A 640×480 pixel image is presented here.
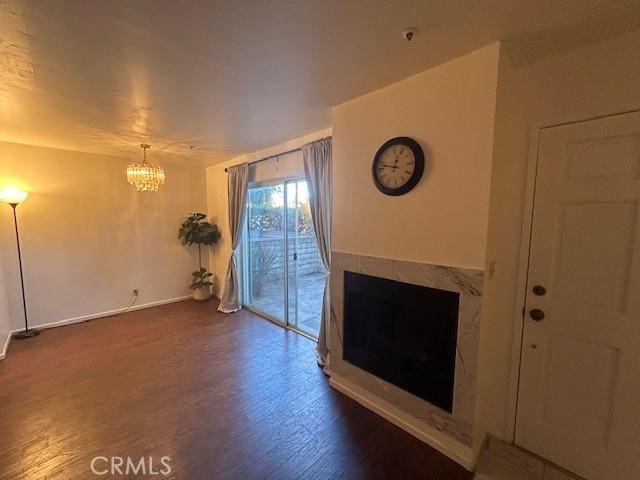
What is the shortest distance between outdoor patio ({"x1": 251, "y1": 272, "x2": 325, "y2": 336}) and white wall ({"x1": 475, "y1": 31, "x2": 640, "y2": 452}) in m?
2.06

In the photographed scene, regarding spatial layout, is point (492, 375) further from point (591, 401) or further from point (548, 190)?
point (548, 190)

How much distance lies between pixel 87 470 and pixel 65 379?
136 centimetres

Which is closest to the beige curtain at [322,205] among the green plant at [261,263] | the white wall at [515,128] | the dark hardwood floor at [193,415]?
the dark hardwood floor at [193,415]

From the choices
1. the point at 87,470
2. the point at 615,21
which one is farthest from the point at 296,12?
the point at 87,470

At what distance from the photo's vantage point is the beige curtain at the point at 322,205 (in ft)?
9.15

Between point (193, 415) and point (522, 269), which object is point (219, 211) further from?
point (522, 269)

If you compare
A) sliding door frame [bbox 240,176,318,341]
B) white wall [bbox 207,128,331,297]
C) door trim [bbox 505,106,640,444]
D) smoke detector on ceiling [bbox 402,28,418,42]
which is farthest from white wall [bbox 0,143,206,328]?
door trim [bbox 505,106,640,444]

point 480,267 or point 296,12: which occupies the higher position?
point 296,12

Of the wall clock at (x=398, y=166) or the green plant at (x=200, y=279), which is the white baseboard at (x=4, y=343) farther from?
the wall clock at (x=398, y=166)

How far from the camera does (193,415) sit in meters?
2.12

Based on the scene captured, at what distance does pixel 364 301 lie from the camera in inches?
87.4

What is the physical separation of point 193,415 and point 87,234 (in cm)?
342

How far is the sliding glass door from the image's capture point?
3590 millimetres

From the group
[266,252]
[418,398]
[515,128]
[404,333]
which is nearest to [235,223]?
[266,252]
